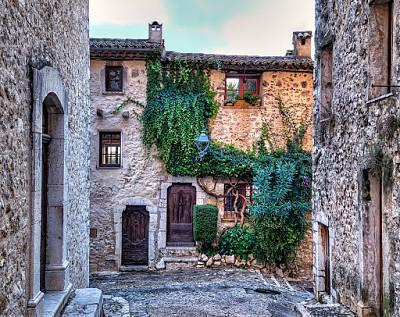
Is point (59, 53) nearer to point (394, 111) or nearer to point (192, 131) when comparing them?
point (394, 111)

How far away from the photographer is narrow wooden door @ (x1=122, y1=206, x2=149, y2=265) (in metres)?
11.3

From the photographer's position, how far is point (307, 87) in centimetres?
1158

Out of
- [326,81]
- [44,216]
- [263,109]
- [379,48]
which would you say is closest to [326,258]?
[326,81]

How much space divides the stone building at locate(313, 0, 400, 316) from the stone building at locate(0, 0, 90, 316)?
3.77 metres

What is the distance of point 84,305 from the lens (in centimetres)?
467

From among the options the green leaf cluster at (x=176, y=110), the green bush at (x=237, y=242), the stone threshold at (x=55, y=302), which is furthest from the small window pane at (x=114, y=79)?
the stone threshold at (x=55, y=302)

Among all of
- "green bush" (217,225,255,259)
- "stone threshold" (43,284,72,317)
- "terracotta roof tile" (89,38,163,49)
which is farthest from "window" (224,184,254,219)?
"stone threshold" (43,284,72,317)

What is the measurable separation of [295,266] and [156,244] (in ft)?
14.1

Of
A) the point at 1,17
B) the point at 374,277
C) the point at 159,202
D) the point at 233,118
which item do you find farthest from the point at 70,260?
the point at 233,118

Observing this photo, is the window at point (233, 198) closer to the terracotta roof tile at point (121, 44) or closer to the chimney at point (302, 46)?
the chimney at point (302, 46)

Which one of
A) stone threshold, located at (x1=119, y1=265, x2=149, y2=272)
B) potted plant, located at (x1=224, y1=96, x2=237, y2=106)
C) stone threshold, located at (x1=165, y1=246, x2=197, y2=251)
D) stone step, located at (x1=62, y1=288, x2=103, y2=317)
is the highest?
potted plant, located at (x1=224, y1=96, x2=237, y2=106)

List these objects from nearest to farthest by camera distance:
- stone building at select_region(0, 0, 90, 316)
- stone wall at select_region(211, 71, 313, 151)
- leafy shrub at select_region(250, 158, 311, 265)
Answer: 1. stone building at select_region(0, 0, 90, 316)
2. leafy shrub at select_region(250, 158, 311, 265)
3. stone wall at select_region(211, 71, 313, 151)

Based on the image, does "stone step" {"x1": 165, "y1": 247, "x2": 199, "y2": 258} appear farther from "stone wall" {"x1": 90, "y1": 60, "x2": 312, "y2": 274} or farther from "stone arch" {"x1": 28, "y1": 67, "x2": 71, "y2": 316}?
"stone arch" {"x1": 28, "y1": 67, "x2": 71, "y2": 316}

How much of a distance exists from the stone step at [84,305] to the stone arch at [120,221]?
5825 mm
